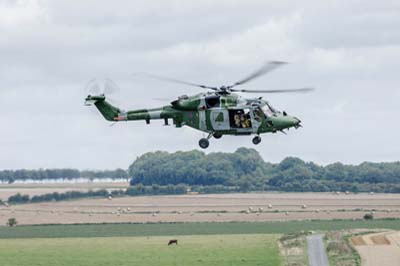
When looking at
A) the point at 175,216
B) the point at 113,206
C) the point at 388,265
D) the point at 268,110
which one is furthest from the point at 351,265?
the point at 113,206

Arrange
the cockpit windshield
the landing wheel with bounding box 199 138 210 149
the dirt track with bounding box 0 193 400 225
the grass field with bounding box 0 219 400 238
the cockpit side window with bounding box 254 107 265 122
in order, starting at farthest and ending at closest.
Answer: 1. the dirt track with bounding box 0 193 400 225
2. the grass field with bounding box 0 219 400 238
3. the cockpit windshield
4. the cockpit side window with bounding box 254 107 265 122
5. the landing wheel with bounding box 199 138 210 149

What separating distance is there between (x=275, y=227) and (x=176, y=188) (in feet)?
200

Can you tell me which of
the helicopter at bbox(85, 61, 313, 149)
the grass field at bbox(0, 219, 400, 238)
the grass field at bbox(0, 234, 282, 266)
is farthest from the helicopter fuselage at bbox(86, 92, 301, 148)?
the grass field at bbox(0, 219, 400, 238)

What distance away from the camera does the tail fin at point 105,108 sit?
60.4 meters

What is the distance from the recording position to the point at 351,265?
87312mm

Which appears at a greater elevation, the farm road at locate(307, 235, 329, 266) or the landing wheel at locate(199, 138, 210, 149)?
the landing wheel at locate(199, 138, 210, 149)

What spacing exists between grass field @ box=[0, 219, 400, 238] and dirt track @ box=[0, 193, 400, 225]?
18.9ft

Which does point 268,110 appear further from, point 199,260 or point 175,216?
point 175,216

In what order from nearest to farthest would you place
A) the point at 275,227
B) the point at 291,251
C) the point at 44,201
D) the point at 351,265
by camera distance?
the point at 351,265 < the point at 291,251 < the point at 275,227 < the point at 44,201

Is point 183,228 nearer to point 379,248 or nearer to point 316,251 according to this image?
point 316,251

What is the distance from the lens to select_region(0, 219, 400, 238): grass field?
122125 mm

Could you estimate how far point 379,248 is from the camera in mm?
101125

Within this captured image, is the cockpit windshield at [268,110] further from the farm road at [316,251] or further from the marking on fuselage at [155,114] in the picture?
the farm road at [316,251]

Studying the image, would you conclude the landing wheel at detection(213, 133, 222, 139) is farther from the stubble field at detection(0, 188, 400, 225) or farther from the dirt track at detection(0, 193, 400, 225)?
the dirt track at detection(0, 193, 400, 225)
